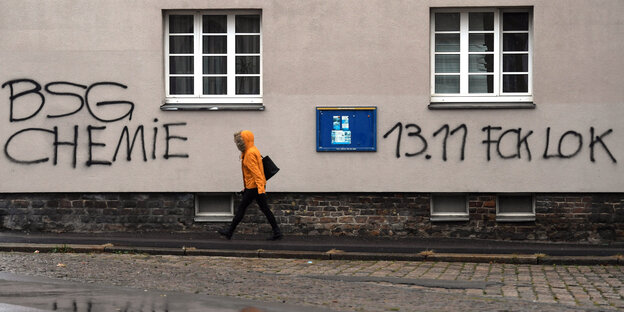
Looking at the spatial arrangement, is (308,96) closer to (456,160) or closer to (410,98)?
(410,98)

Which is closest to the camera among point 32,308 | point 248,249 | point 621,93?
point 32,308

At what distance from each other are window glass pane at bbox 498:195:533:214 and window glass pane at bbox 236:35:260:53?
4.42m

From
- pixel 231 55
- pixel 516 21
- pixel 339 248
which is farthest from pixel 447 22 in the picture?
pixel 339 248

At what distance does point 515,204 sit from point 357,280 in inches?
200

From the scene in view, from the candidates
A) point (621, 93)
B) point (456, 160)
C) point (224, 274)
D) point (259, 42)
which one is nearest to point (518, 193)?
point (456, 160)

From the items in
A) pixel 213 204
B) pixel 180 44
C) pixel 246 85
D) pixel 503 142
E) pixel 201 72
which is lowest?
pixel 213 204

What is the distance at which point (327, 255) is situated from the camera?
13.0 metres

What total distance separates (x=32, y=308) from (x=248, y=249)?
6111 mm

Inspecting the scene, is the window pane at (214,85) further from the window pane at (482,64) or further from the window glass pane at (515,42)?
the window glass pane at (515,42)

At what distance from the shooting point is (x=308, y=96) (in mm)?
14898

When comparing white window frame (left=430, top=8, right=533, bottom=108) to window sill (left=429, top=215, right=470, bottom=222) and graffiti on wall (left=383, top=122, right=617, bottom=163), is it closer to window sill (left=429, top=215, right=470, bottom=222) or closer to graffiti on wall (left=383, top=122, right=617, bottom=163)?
graffiti on wall (left=383, top=122, right=617, bottom=163)

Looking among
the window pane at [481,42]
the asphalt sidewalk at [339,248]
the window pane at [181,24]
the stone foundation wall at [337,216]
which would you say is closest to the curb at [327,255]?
the asphalt sidewalk at [339,248]

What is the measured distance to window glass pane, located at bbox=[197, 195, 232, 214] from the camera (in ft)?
50.2

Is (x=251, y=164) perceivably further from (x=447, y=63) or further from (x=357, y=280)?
(x=357, y=280)
